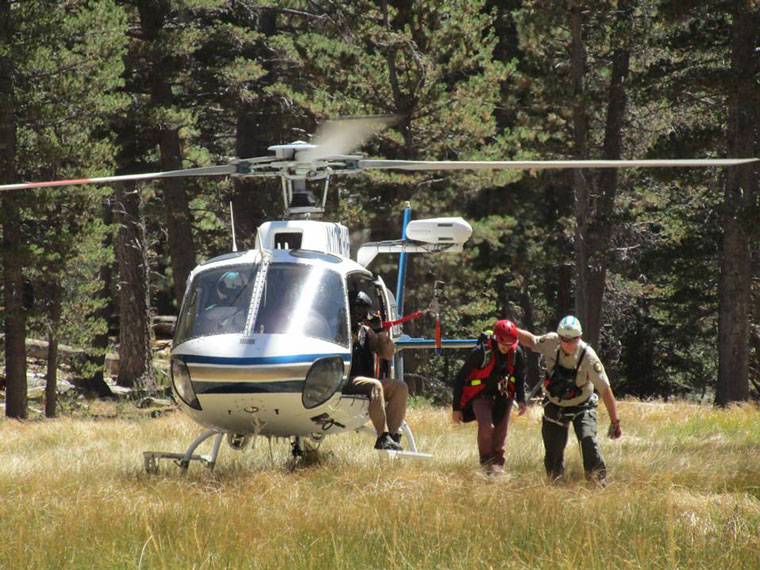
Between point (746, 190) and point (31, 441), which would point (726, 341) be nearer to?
point (746, 190)

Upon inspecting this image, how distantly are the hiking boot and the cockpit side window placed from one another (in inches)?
71.7

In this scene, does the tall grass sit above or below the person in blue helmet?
below

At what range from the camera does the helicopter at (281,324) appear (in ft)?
28.2

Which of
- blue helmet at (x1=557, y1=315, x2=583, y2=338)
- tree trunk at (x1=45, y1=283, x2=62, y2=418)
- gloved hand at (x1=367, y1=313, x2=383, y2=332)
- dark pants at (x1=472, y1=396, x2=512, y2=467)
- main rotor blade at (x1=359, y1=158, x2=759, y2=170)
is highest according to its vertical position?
main rotor blade at (x1=359, y1=158, x2=759, y2=170)

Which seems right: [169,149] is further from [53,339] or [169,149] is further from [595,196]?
[595,196]

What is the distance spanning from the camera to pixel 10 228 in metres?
16.4

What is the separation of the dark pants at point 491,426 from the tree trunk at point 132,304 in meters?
15.6

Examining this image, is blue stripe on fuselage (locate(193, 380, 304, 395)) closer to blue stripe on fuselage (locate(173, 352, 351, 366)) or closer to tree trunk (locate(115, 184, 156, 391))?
blue stripe on fuselage (locate(173, 352, 351, 366))

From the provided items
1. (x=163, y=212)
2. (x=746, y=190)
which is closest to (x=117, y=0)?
(x=163, y=212)

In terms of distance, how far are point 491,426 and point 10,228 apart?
1024 cm

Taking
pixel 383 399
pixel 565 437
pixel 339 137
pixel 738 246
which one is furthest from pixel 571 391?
pixel 738 246

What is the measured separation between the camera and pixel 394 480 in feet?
27.3

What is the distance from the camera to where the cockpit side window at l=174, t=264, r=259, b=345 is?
911 cm

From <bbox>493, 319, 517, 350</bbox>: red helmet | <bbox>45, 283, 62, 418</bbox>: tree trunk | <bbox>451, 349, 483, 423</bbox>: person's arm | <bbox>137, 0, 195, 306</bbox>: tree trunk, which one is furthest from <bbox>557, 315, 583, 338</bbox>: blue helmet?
<bbox>137, 0, 195, 306</bbox>: tree trunk
